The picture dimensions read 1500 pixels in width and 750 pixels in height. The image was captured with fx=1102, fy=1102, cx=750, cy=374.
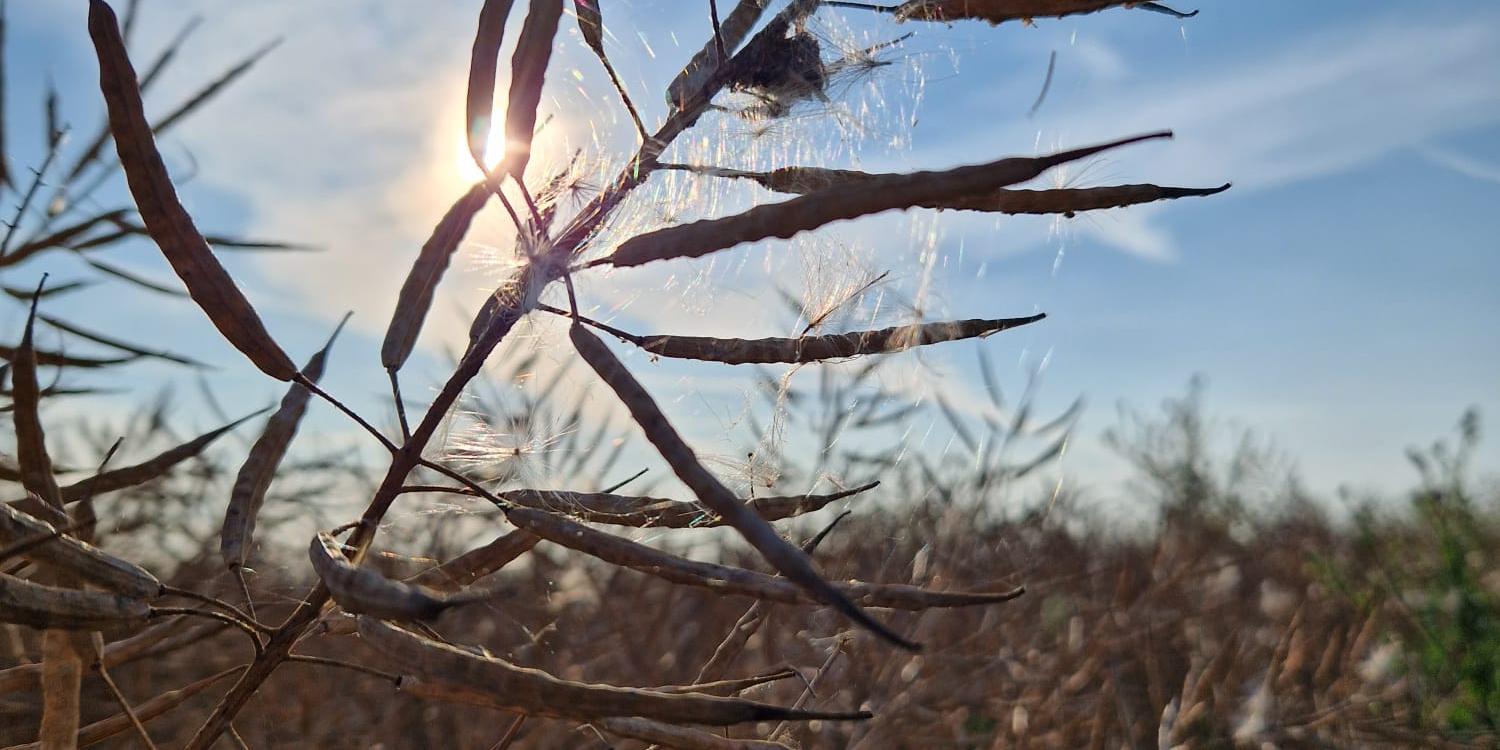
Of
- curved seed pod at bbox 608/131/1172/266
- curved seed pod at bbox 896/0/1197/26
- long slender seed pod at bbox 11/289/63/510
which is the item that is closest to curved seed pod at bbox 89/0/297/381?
long slender seed pod at bbox 11/289/63/510

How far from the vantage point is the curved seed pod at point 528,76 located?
107 centimetres

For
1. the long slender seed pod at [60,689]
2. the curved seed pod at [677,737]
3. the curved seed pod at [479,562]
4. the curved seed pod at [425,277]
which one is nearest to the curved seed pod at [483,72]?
the curved seed pod at [425,277]

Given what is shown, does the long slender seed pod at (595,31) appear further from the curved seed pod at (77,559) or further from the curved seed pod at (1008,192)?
the curved seed pod at (77,559)

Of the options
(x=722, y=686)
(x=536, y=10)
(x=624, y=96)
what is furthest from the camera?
(x=722, y=686)

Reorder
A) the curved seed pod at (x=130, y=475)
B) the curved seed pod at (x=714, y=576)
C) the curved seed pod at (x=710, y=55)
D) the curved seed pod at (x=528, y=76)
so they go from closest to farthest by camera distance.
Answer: the curved seed pod at (x=714, y=576) → the curved seed pod at (x=528, y=76) → the curved seed pod at (x=710, y=55) → the curved seed pod at (x=130, y=475)

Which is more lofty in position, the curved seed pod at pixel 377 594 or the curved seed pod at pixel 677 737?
the curved seed pod at pixel 377 594

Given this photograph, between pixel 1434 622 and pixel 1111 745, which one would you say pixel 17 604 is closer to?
pixel 1111 745

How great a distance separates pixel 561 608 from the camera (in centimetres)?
362

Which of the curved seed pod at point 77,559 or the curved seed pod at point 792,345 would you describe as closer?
the curved seed pod at point 77,559

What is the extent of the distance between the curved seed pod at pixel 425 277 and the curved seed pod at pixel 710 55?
0.24 meters

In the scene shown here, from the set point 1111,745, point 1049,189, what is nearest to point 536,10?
point 1049,189

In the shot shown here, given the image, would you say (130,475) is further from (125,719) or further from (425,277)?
(425,277)

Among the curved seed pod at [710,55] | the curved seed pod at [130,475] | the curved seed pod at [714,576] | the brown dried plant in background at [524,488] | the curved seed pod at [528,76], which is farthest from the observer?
the curved seed pod at [130,475]

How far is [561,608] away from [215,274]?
266cm
